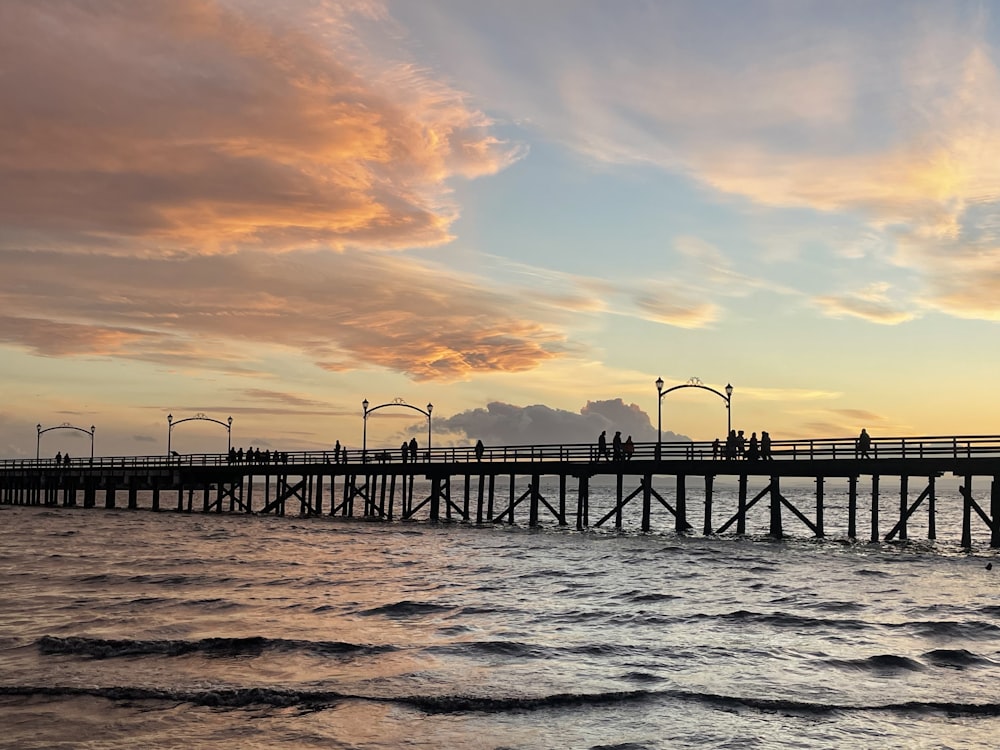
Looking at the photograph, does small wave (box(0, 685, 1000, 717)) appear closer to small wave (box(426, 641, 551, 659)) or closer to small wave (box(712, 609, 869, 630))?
small wave (box(426, 641, 551, 659))

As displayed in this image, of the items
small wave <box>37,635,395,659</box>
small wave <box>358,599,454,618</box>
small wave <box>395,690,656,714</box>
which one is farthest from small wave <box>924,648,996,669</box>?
small wave <box>358,599,454,618</box>

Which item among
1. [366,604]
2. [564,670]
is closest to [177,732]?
[564,670]

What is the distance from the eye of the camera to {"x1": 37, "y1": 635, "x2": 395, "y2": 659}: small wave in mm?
19172

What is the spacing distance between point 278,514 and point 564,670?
56.9m

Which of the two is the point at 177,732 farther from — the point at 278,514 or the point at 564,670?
the point at 278,514

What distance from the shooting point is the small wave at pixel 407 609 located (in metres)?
24.6

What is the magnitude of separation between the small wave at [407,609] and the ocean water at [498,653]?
76 mm

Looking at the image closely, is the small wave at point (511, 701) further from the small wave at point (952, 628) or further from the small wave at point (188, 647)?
the small wave at point (952, 628)

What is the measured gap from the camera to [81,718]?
1466 centimetres

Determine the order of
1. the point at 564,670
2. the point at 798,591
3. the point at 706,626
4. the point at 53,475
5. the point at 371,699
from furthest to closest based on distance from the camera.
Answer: the point at 53,475, the point at 798,591, the point at 706,626, the point at 564,670, the point at 371,699

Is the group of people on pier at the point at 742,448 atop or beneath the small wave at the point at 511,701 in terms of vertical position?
atop

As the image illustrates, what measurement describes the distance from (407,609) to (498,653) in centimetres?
616

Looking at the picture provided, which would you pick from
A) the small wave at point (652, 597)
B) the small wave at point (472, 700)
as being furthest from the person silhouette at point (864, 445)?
the small wave at point (472, 700)

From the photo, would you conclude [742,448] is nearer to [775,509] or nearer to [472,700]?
[775,509]
